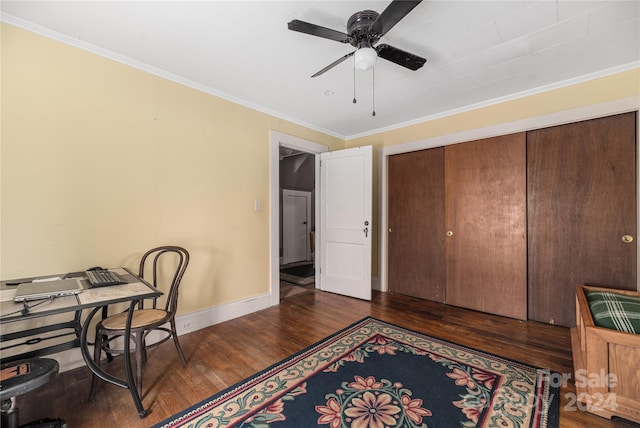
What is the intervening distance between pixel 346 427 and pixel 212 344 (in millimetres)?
1462

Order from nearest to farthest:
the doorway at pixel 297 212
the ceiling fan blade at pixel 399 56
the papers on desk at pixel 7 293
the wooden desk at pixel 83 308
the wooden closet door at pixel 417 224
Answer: the wooden desk at pixel 83 308
the papers on desk at pixel 7 293
the ceiling fan blade at pixel 399 56
the wooden closet door at pixel 417 224
the doorway at pixel 297 212

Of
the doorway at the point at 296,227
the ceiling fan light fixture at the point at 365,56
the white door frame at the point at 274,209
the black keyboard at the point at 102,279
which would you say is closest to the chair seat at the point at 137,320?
the black keyboard at the point at 102,279

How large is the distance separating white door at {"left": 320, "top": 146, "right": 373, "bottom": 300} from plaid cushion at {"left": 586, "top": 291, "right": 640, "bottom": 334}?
82.5 inches

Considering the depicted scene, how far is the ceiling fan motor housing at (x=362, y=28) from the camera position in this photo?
161 centimetres

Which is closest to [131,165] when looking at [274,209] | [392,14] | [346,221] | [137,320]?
[137,320]

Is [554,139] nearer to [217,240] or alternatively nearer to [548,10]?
[548,10]

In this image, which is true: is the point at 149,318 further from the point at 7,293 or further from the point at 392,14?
the point at 392,14

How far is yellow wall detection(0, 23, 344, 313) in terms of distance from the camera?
1.80m

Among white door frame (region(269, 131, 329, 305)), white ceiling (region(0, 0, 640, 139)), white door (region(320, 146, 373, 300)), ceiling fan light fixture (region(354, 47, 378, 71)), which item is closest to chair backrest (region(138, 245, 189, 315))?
white door frame (region(269, 131, 329, 305))

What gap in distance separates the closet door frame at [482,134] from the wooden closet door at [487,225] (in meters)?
0.10

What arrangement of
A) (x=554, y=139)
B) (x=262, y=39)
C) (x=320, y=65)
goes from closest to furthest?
1. (x=262, y=39)
2. (x=320, y=65)
3. (x=554, y=139)

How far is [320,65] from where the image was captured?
2.31 metres

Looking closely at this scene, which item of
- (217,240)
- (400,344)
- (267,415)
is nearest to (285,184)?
(217,240)

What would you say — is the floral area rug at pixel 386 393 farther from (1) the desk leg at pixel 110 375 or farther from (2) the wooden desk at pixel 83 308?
(2) the wooden desk at pixel 83 308
